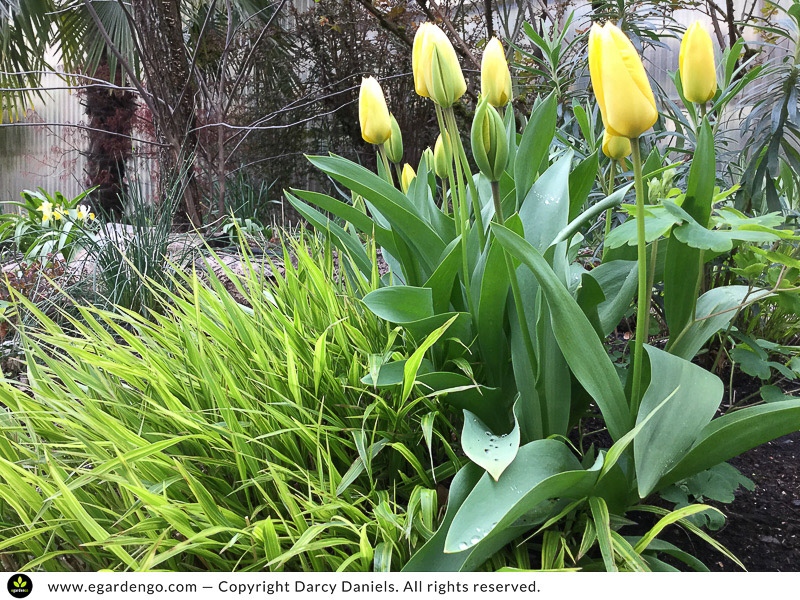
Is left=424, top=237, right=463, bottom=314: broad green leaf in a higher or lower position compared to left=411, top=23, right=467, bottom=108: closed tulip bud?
lower

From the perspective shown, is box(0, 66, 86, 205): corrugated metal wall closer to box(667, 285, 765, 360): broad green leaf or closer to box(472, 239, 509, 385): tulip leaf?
box(472, 239, 509, 385): tulip leaf

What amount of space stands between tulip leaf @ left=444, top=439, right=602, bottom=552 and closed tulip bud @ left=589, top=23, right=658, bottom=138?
370 millimetres

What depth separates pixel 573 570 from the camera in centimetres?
56

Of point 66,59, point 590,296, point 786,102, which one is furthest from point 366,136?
point 66,59

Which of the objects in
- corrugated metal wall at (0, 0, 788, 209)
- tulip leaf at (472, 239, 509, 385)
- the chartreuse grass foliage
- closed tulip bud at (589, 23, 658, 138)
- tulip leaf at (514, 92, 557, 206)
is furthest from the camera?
corrugated metal wall at (0, 0, 788, 209)

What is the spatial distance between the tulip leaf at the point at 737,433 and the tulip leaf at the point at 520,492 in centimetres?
13

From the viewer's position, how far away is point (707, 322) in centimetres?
80

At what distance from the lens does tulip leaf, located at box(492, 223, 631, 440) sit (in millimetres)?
661

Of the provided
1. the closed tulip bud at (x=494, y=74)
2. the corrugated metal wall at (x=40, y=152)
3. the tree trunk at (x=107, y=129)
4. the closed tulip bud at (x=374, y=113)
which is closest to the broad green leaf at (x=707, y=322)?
the closed tulip bud at (x=494, y=74)

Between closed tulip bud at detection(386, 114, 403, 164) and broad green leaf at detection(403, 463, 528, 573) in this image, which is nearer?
broad green leaf at detection(403, 463, 528, 573)

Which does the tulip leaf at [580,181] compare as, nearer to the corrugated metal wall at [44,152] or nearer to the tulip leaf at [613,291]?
the tulip leaf at [613,291]

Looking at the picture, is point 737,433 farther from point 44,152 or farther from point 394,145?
point 44,152

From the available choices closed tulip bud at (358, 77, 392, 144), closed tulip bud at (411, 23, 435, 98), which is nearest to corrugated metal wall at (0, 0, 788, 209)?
closed tulip bud at (358, 77, 392, 144)
